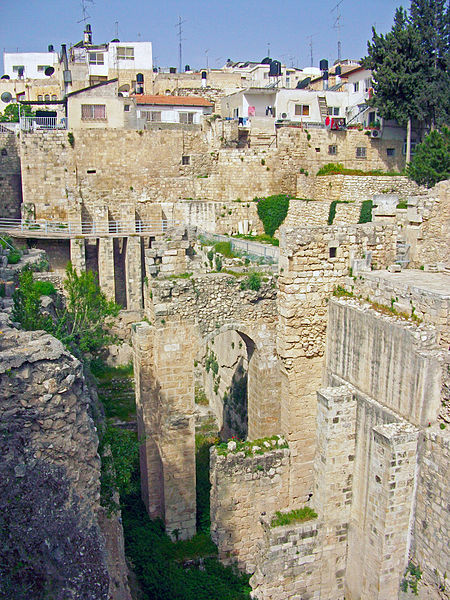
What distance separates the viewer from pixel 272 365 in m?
12.1

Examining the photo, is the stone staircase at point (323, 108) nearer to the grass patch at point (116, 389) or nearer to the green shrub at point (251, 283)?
the grass patch at point (116, 389)

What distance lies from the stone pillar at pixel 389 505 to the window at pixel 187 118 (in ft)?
96.3

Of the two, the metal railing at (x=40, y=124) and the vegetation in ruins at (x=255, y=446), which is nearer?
the vegetation in ruins at (x=255, y=446)

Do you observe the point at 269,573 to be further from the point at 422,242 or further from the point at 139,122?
the point at 139,122

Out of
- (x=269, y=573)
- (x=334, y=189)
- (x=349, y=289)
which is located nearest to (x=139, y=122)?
(x=334, y=189)

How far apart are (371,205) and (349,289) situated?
43.1ft

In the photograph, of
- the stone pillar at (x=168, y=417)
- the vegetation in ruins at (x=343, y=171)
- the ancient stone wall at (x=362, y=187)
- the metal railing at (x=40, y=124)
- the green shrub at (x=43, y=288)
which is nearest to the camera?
the stone pillar at (x=168, y=417)

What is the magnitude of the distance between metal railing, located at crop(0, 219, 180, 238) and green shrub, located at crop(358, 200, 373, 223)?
8.73 meters

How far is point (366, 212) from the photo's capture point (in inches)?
909

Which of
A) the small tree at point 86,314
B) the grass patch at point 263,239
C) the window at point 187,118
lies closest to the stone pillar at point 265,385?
the small tree at point 86,314

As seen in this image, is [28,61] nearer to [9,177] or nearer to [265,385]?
[9,177]

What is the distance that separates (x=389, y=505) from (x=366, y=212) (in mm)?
16011

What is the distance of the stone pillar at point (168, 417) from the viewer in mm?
11727

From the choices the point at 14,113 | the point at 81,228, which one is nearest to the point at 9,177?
the point at 81,228
